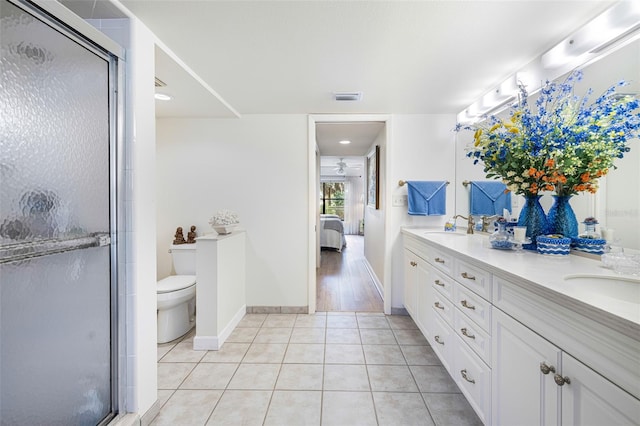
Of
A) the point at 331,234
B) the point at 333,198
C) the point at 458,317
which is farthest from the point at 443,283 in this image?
the point at 333,198

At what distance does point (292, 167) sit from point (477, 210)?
6.13ft

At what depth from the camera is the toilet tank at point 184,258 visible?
2.66 meters

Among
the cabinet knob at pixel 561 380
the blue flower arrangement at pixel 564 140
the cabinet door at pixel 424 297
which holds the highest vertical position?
the blue flower arrangement at pixel 564 140

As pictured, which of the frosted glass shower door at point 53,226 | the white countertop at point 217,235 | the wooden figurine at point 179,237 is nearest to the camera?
the frosted glass shower door at point 53,226

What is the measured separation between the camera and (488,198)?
7.80 ft

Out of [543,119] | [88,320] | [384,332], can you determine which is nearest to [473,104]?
[543,119]

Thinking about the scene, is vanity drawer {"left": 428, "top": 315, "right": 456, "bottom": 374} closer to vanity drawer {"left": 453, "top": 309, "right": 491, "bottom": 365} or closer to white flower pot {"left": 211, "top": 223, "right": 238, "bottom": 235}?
vanity drawer {"left": 453, "top": 309, "right": 491, "bottom": 365}

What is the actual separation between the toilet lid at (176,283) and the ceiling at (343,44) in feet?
5.28

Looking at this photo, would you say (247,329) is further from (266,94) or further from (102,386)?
(266,94)

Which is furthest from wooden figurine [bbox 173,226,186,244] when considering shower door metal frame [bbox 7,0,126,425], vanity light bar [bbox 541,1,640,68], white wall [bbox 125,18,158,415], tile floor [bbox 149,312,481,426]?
vanity light bar [bbox 541,1,640,68]

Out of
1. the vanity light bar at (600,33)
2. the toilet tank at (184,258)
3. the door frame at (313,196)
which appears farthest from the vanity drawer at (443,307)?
the toilet tank at (184,258)

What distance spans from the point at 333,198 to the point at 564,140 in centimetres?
911

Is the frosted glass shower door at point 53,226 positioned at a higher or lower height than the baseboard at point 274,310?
higher

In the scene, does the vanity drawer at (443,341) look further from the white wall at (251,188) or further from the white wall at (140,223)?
the white wall at (140,223)
